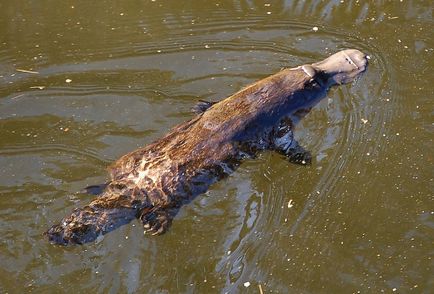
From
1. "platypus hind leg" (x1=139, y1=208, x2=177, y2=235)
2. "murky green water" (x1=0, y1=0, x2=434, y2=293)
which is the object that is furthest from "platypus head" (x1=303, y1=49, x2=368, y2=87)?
"platypus hind leg" (x1=139, y1=208, x2=177, y2=235)

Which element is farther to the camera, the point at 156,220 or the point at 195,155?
the point at 195,155

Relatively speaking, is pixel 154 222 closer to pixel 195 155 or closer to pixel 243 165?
pixel 195 155

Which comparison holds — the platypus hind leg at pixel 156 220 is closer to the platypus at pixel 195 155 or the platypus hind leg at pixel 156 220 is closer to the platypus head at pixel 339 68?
the platypus at pixel 195 155

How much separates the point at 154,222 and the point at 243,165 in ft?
3.08

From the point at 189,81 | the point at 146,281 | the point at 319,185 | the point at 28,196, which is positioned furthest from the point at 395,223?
the point at 28,196

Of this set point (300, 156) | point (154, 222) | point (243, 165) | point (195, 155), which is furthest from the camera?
point (300, 156)

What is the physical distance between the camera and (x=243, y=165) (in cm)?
514

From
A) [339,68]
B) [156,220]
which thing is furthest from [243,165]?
[339,68]

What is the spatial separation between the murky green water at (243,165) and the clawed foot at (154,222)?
0.29 feet

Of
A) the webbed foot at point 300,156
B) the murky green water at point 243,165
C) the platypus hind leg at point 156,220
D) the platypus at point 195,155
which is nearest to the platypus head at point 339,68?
the murky green water at point 243,165

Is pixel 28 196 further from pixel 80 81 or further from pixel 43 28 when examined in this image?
pixel 43 28

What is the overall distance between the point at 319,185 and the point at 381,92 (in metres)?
1.35

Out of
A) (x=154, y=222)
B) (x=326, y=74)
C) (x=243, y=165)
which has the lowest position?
(x=154, y=222)

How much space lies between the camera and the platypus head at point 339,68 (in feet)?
19.5
